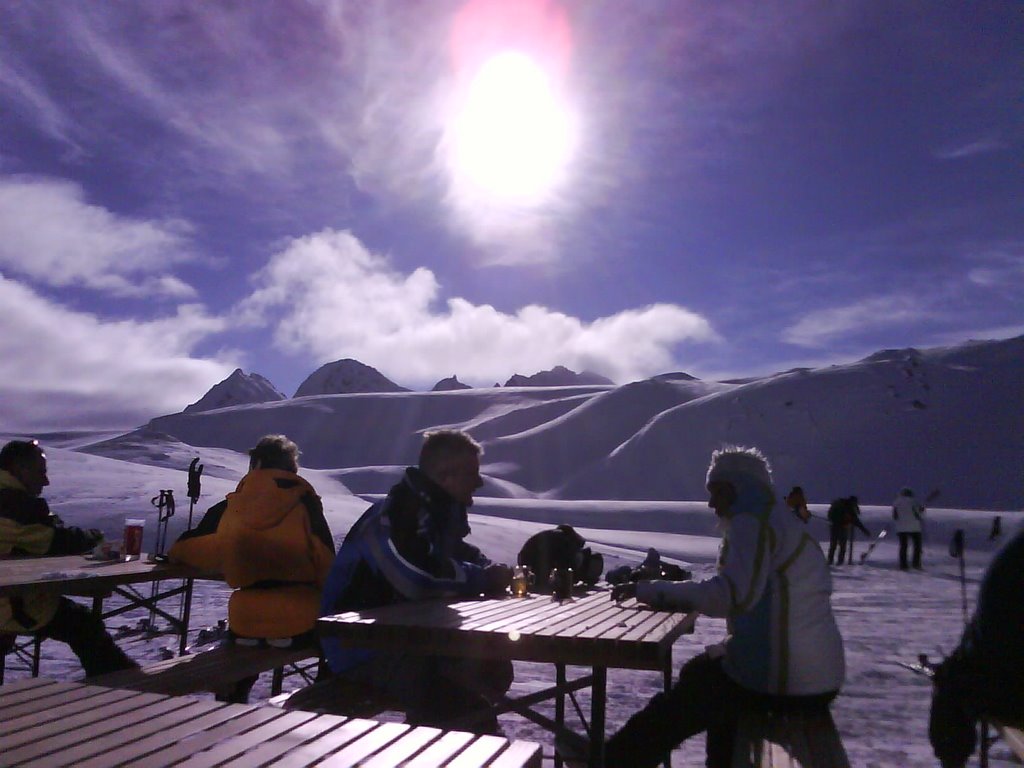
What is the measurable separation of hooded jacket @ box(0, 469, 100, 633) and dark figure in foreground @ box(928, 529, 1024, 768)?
13.2ft

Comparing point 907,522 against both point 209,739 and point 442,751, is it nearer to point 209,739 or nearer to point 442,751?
point 442,751

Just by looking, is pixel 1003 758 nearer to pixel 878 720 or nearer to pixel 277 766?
pixel 878 720

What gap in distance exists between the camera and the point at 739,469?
306 cm

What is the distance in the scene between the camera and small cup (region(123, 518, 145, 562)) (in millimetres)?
5191

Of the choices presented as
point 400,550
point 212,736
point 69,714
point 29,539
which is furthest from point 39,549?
point 212,736

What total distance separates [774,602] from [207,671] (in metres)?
2.52

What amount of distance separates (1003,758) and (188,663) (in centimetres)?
431

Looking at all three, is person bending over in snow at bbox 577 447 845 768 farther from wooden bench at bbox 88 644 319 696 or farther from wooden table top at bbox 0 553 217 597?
wooden table top at bbox 0 553 217 597

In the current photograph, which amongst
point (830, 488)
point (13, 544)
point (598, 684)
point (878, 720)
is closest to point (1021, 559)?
point (598, 684)

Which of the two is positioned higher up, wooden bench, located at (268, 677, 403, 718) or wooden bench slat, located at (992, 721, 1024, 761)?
wooden bench slat, located at (992, 721, 1024, 761)

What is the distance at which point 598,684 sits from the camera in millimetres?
3045

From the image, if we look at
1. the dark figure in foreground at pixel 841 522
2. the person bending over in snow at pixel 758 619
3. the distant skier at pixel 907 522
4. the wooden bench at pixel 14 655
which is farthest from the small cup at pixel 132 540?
the dark figure in foreground at pixel 841 522

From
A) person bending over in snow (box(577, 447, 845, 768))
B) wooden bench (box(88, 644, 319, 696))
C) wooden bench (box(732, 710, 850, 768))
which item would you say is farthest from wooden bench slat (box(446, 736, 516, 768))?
wooden bench (box(88, 644, 319, 696))

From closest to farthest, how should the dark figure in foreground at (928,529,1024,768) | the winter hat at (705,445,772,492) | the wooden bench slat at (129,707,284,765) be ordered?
the wooden bench slat at (129,707,284,765) → the dark figure in foreground at (928,529,1024,768) → the winter hat at (705,445,772,492)
